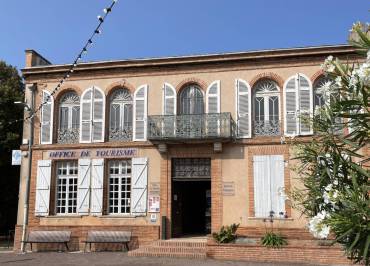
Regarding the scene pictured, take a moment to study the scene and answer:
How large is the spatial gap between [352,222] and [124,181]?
52.7 ft

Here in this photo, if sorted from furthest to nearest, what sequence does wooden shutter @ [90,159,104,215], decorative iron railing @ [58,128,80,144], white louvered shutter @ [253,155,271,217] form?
decorative iron railing @ [58,128,80,144] < wooden shutter @ [90,159,104,215] < white louvered shutter @ [253,155,271,217]

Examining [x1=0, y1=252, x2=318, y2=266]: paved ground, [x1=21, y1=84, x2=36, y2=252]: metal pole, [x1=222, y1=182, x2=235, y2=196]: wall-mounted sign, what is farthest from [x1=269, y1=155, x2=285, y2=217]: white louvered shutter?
[x1=21, y1=84, x2=36, y2=252]: metal pole

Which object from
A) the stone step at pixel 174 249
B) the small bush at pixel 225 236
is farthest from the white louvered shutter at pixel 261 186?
the stone step at pixel 174 249

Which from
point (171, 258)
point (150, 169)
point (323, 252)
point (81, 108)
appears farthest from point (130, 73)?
point (323, 252)

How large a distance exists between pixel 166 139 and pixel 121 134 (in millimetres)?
2372

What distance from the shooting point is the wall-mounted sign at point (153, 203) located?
18406mm

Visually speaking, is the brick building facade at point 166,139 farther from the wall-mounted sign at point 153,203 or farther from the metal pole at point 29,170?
the metal pole at point 29,170

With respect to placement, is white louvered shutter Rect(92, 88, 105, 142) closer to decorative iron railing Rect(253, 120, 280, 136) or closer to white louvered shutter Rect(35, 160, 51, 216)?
white louvered shutter Rect(35, 160, 51, 216)

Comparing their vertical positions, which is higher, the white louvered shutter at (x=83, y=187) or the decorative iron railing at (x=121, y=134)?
the decorative iron railing at (x=121, y=134)

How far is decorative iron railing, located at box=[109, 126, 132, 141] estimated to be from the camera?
1933 centimetres

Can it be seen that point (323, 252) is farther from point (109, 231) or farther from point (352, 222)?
point (352, 222)

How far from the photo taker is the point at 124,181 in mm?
19141

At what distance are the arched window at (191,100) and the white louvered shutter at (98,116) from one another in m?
3.33

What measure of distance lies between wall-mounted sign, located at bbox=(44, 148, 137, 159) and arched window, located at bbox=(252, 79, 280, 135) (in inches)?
198
